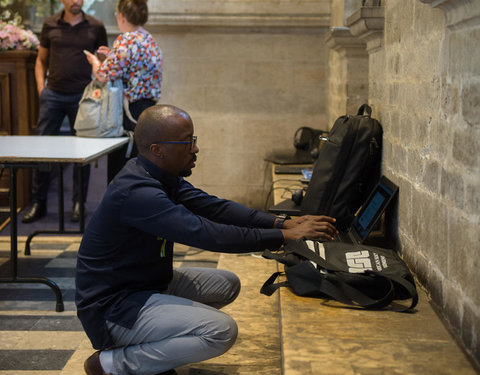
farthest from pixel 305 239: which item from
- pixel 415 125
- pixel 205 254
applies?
pixel 205 254

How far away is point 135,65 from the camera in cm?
538

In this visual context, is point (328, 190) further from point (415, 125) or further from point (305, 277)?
point (305, 277)

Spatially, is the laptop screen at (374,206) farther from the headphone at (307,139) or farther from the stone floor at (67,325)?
the headphone at (307,139)

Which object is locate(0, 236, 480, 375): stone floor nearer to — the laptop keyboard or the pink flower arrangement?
the laptop keyboard

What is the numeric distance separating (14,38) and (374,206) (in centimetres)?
435

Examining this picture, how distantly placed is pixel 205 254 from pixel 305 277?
2.93m

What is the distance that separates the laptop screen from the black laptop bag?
10 centimetres

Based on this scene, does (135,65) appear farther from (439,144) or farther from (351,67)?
(439,144)

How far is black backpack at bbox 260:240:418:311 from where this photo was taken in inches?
101

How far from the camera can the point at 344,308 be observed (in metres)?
2.56

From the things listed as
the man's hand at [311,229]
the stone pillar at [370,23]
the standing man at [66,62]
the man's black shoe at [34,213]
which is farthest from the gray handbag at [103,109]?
the man's hand at [311,229]

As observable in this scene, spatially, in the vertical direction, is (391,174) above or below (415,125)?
below

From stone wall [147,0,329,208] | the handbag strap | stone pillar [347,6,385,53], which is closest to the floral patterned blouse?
stone wall [147,0,329,208]

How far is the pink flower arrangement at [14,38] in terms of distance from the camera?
6625mm
